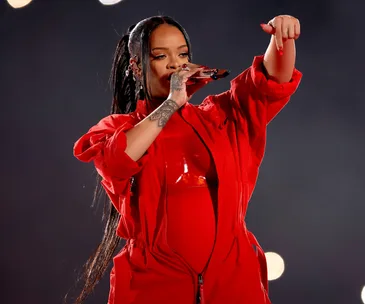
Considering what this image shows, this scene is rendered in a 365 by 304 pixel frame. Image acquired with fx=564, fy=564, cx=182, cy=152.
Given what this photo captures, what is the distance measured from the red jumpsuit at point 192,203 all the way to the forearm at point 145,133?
18 mm

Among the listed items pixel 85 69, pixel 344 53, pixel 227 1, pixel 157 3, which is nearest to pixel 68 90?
pixel 85 69

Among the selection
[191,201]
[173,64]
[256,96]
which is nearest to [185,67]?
[173,64]

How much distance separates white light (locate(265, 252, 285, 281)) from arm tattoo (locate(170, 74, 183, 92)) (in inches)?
54.0

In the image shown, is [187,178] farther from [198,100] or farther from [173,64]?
[198,100]

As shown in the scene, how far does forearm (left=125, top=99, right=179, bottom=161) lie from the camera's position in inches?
41.8

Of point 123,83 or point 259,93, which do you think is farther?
point 123,83

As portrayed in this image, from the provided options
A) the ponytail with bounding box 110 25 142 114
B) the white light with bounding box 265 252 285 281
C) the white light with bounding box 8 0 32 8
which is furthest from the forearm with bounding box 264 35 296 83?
the white light with bounding box 8 0 32 8

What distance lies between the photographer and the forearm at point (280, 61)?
104 centimetres

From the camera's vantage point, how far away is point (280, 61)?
3.44 feet

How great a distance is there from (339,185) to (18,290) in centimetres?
141

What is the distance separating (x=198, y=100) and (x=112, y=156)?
1.29 metres

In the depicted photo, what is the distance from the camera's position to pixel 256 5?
7.70 ft

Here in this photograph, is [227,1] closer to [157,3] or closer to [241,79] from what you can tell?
[157,3]

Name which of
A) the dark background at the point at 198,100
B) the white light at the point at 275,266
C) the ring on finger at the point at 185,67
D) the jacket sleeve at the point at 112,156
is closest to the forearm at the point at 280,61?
the ring on finger at the point at 185,67
